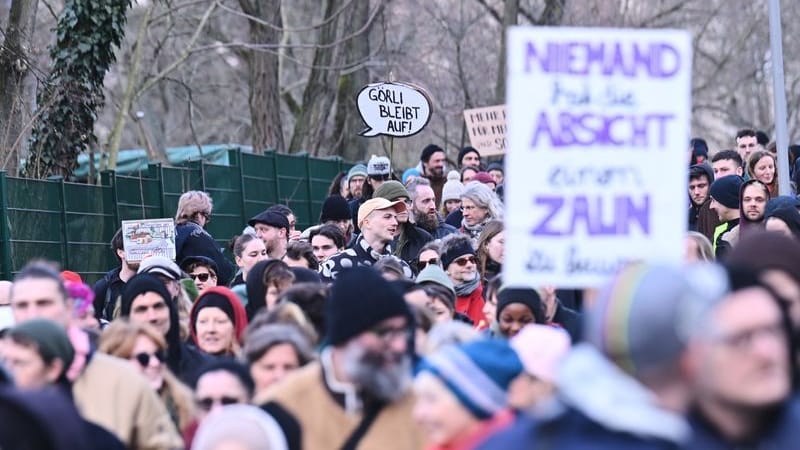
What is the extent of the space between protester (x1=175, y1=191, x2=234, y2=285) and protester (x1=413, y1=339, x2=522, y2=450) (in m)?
8.77

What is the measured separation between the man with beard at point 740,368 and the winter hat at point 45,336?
3274mm

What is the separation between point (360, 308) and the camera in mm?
6688

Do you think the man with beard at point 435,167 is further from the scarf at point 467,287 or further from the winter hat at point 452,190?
the scarf at point 467,287

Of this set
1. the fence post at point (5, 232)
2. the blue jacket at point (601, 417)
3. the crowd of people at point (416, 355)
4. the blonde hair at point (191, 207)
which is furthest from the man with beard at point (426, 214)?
the blue jacket at point (601, 417)

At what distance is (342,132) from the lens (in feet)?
108

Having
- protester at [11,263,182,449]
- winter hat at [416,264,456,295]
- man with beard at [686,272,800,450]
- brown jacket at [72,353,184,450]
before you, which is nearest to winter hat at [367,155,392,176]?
winter hat at [416,264,456,295]

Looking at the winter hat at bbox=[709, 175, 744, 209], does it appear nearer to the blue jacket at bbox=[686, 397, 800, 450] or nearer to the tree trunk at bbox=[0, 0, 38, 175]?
the tree trunk at bbox=[0, 0, 38, 175]

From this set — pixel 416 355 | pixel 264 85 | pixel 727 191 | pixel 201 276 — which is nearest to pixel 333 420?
pixel 416 355

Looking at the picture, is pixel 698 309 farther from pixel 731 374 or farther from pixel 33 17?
pixel 33 17

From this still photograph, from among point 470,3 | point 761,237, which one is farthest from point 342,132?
point 761,237

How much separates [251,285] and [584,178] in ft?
15.1

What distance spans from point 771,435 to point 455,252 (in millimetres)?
7971

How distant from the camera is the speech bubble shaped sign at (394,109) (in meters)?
17.7

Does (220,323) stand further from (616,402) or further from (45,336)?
(616,402)
